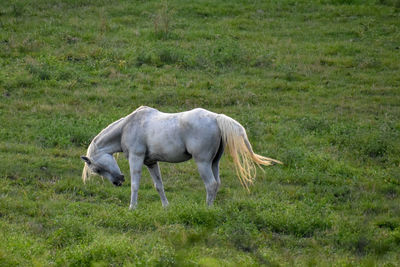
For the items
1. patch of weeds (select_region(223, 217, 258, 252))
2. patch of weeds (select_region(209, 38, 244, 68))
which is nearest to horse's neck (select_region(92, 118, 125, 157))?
patch of weeds (select_region(223, 217, 258, 252))

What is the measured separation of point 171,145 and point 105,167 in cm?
135

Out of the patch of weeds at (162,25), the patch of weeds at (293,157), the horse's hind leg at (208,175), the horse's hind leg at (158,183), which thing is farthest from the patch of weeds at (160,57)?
the horse's hind leg at (208,175)

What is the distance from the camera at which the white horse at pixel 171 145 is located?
9.76 m

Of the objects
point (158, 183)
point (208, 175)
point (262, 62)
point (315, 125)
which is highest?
point (262, 62)

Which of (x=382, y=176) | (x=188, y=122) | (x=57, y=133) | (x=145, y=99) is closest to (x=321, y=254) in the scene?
(x=188, y=122)

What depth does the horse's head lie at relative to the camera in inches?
415

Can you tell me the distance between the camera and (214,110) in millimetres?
15562

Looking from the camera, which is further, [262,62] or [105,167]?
[262,62]

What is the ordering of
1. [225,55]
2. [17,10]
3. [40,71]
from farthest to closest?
[17,10] < [225,55] < [40,71]

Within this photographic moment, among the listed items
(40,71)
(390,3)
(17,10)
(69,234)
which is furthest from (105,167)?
(390,3)

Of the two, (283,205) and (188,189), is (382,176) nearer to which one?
(283,205)

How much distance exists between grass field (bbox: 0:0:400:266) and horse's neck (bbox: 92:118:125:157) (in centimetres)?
89

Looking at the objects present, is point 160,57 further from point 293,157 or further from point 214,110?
point 293,157

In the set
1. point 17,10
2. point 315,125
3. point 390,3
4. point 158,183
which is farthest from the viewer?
point 390,3
